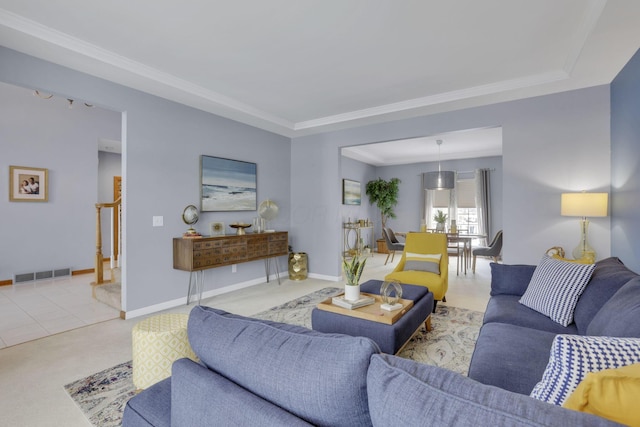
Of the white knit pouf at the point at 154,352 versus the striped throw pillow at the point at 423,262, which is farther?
the striped throw pillow at the point at 423,262

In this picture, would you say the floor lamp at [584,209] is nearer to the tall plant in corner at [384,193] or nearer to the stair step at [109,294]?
the stair step at [109,294]

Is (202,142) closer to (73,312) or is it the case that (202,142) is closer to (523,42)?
(73,312)

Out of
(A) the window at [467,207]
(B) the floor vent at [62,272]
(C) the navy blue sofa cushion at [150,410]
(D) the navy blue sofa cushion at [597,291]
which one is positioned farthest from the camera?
(A) the window at [467,207]

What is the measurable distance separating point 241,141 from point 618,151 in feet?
15.1

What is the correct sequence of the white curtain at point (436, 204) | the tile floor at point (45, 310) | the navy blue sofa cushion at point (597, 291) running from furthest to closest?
the white curtain at point (436, 204) < the tile floor at point (45, 310) < the navy blue sofa cushion at point (597, 291)

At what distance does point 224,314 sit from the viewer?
112cm

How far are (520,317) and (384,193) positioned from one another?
6.99m

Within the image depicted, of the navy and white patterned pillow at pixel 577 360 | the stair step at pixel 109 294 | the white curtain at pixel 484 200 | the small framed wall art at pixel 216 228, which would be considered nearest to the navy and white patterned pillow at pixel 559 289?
the navy and white patterned pillow at pixel 577 360

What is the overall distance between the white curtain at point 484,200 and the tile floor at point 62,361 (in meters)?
4.12

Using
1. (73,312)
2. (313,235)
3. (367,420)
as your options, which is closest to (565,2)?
(367,420)

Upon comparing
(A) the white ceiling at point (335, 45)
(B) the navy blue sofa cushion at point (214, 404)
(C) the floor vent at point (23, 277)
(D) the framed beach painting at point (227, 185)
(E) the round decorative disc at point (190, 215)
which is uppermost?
(A) the white ceiling at point (335, 45)

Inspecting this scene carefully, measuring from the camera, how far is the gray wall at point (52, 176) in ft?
16.4

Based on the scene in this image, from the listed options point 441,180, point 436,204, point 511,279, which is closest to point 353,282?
point 511,279

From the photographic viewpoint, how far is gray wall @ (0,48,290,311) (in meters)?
3.05
